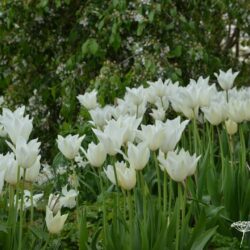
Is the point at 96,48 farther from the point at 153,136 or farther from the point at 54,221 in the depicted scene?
the point at 54,221

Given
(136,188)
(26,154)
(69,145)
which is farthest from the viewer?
(136,188)

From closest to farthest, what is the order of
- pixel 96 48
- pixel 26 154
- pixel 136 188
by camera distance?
pixel 26 154 → pixel 136 188 → pixel 96 48

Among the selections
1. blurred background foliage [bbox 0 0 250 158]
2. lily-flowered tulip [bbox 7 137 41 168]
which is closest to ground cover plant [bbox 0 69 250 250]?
lily-flowered tulip [bbox 7 137 41 168]

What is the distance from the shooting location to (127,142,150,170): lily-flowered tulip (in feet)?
6.81

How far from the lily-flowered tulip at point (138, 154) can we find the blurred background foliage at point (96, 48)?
1812mm

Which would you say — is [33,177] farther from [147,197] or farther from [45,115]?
[45,115]

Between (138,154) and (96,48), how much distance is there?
2292 millimetres

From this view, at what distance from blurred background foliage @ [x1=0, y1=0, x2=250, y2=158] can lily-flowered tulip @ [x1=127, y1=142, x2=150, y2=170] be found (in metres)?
1.81

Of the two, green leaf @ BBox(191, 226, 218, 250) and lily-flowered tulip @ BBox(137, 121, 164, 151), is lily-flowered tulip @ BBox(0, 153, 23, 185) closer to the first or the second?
lily-flowered tulip @ BBox(137, 121, 164, 151)

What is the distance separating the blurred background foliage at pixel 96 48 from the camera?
436cm

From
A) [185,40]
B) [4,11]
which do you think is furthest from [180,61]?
[4,11]

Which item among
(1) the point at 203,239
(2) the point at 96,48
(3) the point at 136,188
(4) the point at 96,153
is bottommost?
(1) the point at 203,239

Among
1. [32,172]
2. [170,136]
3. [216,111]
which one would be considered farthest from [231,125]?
[32,172]

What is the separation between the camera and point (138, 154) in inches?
82.0
